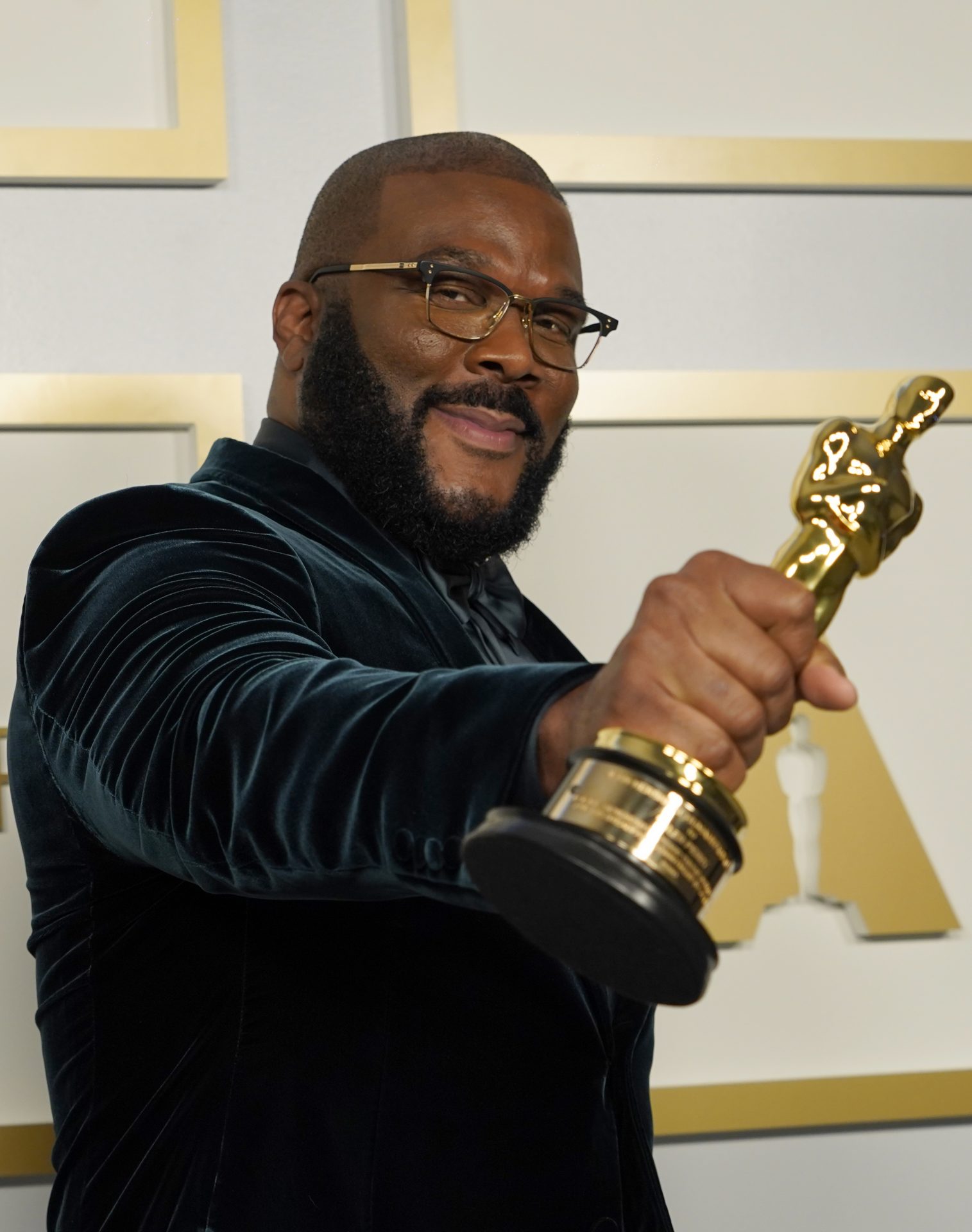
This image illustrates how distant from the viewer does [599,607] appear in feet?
4.92

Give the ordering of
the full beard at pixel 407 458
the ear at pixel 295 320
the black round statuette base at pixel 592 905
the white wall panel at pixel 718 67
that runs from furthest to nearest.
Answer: the white wall panel at pixel 718 67, the ear at pixel 295 320, the full beard at pixel 407 458, the black round statuette base at pixel 592 905

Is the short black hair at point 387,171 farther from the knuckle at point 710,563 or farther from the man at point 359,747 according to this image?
the knuckle at point 710,563

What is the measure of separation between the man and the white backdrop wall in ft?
1.10

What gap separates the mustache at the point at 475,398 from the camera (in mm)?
1023

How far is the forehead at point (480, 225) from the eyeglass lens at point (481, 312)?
2 cm

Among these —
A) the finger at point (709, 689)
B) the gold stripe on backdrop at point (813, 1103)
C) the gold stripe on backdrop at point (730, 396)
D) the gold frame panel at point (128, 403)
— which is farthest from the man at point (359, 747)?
the gold stripe on backdrop at point (813, 1103)

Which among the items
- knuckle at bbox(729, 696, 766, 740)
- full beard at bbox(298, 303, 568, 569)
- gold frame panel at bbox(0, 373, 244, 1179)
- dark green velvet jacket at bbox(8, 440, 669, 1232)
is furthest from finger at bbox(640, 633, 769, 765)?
gold frame panel at bbox(0, 373, 244, 1179)

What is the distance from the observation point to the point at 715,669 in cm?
43

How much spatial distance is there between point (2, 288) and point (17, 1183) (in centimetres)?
81

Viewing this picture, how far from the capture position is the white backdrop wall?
1432 millimetres

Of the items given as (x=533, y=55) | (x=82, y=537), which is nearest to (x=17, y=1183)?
(x=82, y=537)

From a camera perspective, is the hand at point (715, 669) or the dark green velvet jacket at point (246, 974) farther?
the dark green velvet jacket at point (246, 974)

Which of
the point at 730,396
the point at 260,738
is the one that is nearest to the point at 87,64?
the point at 730,396

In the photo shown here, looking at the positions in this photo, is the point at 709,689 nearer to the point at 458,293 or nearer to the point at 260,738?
the point at 260,738
